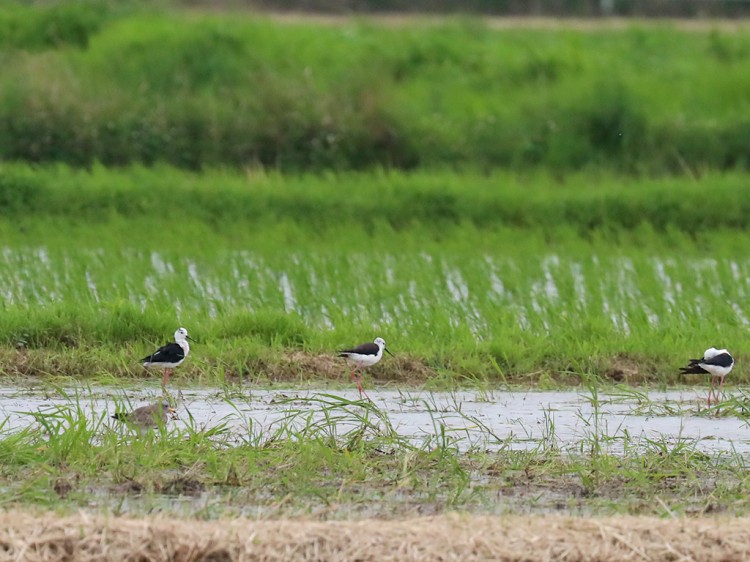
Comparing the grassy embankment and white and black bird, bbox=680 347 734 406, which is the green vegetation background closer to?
the grassy embankment

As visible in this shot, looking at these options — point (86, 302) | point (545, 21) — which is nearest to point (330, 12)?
point (545, 21)

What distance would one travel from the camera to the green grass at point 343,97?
15.8 metres

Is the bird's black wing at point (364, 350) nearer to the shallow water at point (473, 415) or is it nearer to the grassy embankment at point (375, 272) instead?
the shallow water at point (473, 415)

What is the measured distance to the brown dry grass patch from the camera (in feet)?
14.1

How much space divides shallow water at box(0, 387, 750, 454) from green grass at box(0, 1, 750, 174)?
8520mm

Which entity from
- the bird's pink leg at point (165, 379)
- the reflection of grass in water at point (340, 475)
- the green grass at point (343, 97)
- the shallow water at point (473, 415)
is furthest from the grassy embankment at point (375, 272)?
the reflection of grass in water at point (340, 475)

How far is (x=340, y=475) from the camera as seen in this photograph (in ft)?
18.0

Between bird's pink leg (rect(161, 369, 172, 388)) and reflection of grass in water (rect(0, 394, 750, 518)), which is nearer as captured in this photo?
reflection of grass in water (rect(0, 394, 750, 518))

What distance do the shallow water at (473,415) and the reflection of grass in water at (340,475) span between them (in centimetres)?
13

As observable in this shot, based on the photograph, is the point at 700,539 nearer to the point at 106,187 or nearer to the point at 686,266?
the point at 686,266

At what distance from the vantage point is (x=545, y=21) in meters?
22.7

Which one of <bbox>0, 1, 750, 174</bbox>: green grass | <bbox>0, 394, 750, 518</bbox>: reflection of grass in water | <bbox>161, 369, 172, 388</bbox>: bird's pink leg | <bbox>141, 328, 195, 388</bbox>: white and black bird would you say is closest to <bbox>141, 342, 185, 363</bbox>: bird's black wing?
<bbox>141, 328, 195, 388</bbox>: white and black bird

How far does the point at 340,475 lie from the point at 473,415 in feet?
5.11

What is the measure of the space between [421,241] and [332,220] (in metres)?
1.16
